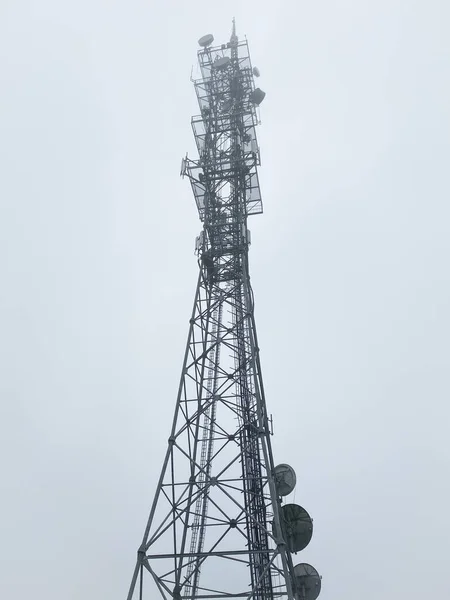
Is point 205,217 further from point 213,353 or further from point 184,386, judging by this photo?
point 184,386

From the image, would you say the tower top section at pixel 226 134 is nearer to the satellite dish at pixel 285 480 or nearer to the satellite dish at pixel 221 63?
the satellite dish at pixel 221 63

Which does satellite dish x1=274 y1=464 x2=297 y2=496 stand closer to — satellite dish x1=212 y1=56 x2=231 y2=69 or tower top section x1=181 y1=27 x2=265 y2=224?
tower top section x1=181 y1=27 x2=265 y2=224

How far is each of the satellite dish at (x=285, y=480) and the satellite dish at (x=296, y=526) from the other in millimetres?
1009

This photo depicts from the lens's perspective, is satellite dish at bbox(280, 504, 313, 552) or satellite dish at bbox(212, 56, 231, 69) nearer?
satellite dish at bbox(280, 504, 313, 552)

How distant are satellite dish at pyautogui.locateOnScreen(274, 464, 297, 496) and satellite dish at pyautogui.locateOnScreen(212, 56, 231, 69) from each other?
18.5 meters

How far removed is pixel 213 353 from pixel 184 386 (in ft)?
13.4

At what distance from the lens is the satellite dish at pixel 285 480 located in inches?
757

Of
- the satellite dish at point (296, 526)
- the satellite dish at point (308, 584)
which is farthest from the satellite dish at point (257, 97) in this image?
the satellite dish at point (308, 584)

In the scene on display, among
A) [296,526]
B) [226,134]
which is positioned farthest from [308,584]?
[226,134]

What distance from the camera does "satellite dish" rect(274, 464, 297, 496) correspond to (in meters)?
19.2

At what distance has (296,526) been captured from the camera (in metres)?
18.0

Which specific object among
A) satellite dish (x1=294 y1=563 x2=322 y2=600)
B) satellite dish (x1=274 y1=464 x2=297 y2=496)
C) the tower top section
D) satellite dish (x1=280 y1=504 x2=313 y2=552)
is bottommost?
Result: satellite dish (x1=294 y1=563 x2=322 y2=600)

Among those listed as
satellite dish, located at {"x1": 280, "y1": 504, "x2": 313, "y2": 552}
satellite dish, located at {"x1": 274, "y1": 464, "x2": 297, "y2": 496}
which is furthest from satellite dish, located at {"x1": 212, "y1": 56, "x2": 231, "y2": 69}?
satellite dish, located at {"x1": 280, "y1": 504, "x2": 313, "y2": 552}

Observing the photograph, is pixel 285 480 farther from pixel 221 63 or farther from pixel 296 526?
pixel 221 63
